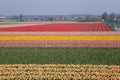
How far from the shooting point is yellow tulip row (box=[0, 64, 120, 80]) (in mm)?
10867

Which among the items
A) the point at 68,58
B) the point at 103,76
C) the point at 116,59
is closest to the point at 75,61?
the point at 68,58

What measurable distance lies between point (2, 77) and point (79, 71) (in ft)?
9.32

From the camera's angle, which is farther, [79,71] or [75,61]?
[75,61]

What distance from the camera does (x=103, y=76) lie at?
1102 centimetres

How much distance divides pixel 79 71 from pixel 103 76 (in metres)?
1.22

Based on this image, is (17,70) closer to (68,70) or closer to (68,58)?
(68,70)

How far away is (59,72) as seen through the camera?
11.7 metres

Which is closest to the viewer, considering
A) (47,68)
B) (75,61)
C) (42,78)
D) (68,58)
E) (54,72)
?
(42,78)

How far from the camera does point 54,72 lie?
461 inches

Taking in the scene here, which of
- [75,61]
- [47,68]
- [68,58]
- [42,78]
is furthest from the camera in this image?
[68,58]

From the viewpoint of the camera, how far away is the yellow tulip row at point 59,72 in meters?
10.9

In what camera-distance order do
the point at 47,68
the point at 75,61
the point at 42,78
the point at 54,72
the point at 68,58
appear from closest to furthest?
the point at 42,78, the point at 54,72, the point at 47,68, the point at 75,61, the point at 68,58

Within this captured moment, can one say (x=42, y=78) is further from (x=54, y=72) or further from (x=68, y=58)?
(x=68, y=58)

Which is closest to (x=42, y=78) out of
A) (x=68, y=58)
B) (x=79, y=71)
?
(x=79, y=71)
